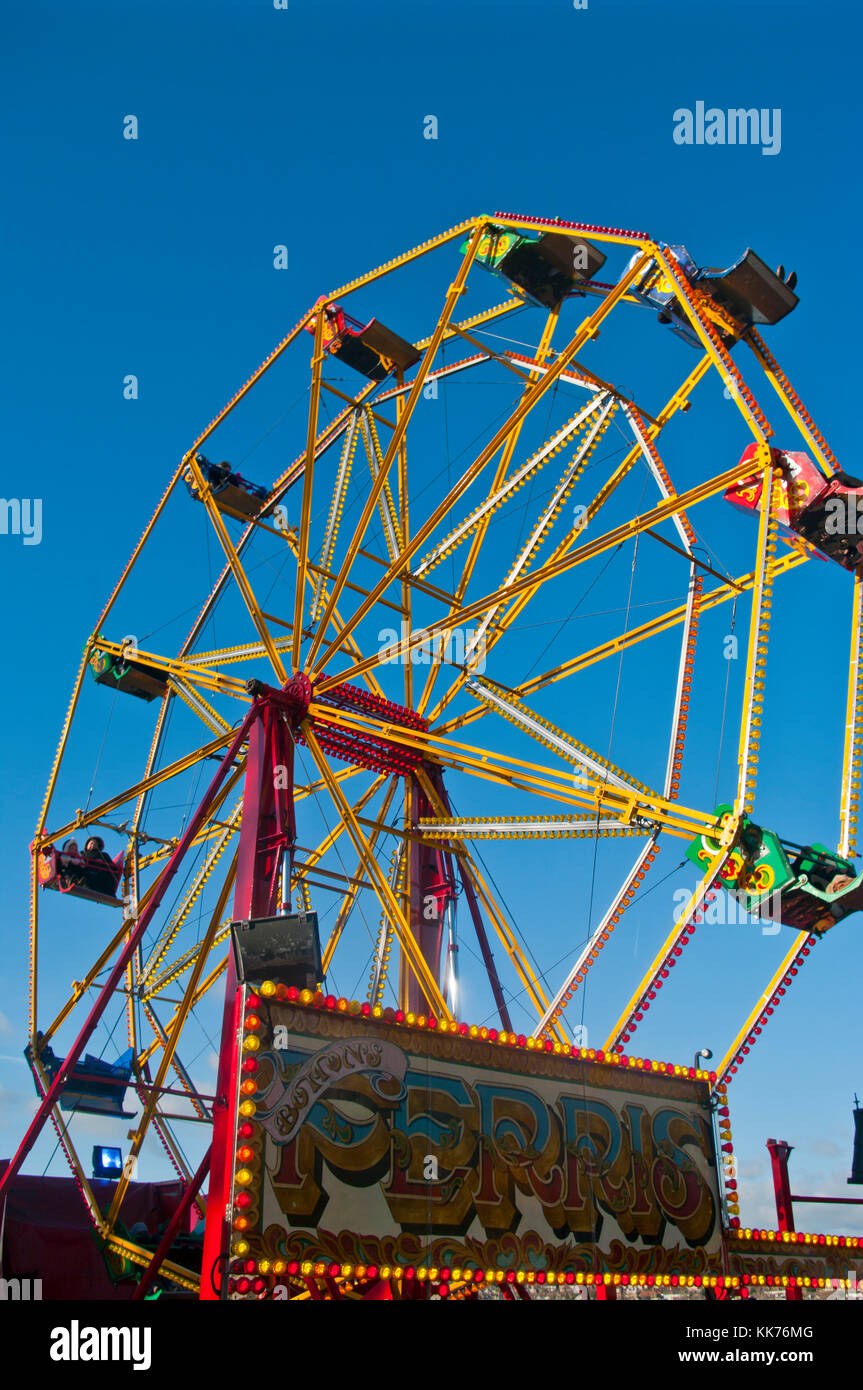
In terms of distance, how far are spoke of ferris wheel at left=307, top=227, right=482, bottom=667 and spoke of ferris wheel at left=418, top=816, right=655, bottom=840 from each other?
3473 mm

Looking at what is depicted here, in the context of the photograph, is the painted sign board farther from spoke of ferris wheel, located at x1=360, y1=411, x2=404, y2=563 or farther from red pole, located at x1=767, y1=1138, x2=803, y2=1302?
spoke of ferris wheel, located at x1=360, y1=411, x2=404, y2=563

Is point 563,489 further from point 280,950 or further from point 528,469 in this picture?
point 280,950

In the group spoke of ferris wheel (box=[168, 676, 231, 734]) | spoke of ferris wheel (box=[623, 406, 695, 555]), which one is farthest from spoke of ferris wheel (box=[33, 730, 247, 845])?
spoke of ferris wheel (box=[623, 406, 695, 555])

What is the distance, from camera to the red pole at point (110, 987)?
15398 mm

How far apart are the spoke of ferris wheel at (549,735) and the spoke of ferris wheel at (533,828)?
0.56m

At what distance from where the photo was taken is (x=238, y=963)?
38.1 ft

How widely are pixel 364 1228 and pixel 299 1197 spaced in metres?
0.78

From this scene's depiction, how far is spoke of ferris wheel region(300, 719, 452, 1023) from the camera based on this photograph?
17.9 metres

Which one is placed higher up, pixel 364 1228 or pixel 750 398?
pixel 750 398

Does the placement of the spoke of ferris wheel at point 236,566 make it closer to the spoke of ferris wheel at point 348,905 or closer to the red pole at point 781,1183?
the spoke of ferris wheel at point 348,905

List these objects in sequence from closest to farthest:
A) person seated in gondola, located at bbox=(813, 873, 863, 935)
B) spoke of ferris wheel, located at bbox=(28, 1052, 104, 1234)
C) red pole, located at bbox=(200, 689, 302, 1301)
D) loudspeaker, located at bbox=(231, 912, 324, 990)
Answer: red pole, located at bbox=(200, 689, 302, 1301), loudspeaker, located at bbox=(231, 912, 324, 990), person seated in gondola, located at bbox=(813, 873, 863, 935), spoke of ferris wheel, located at bbox=(28, 1052, 104, 1234)
